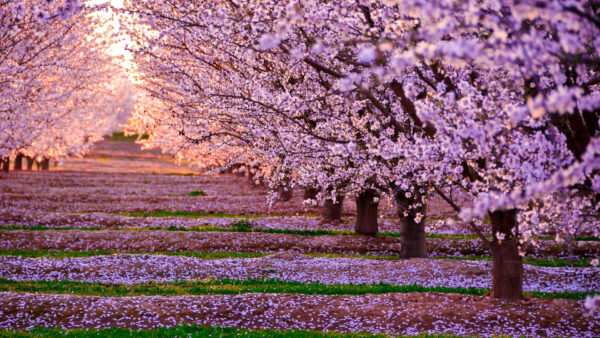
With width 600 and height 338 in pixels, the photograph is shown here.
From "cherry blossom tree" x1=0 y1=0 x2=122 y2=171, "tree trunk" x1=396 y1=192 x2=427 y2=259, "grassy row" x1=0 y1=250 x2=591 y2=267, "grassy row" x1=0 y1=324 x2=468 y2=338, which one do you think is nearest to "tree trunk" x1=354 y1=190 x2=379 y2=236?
"grassy row" x1=0 y1=250 x2=591 y2=267

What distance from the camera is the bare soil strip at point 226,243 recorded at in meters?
22.6

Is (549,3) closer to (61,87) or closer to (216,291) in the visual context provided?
(216,291)

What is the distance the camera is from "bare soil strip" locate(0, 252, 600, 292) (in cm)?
1677

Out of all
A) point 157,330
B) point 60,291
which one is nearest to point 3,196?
point 60,291

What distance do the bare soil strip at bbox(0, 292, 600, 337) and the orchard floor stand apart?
0.04 metres

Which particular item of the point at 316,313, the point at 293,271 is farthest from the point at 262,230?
the point at 316,313

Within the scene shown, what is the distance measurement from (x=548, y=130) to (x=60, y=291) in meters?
12.9

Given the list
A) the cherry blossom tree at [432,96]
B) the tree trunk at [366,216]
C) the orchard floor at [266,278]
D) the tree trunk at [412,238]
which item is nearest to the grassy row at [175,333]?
the orchard floor at [266,278]

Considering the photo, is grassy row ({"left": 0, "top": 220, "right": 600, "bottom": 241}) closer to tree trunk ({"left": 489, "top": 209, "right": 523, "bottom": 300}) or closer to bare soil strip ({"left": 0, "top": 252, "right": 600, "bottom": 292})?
bare soil strip ({"left": 0, "top": 252, "right": 600, "bottom": 292})

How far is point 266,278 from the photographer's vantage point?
17391 millimetres

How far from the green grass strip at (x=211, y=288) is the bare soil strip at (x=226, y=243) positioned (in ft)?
21.1

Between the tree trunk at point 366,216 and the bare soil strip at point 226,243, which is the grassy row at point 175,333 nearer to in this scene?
the bare soil strip at point 226,243

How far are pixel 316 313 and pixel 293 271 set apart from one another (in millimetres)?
5424

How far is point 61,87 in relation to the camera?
3369cm
